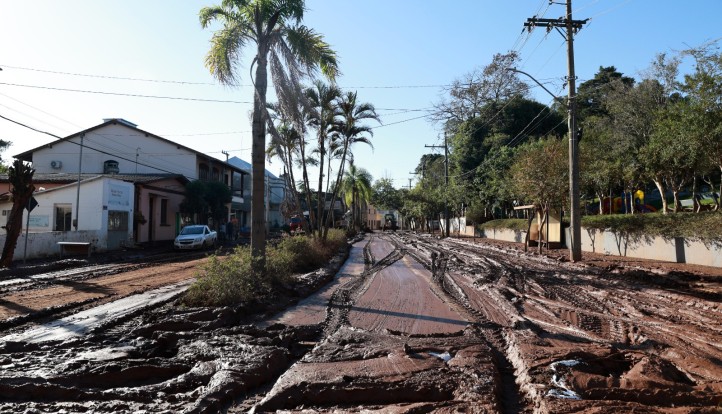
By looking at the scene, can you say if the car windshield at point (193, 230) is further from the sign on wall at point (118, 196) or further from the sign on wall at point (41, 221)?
the sign on wall at point (41, 221)

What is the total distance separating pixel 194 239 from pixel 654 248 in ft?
77.1

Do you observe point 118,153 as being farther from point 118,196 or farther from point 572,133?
point 572,133

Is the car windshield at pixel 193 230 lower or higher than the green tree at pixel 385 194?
lower

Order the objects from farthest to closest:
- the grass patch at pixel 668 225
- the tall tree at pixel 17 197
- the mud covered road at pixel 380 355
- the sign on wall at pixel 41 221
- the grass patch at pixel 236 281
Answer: the sign on wall at pixel 41 221
the tall tree at pixel 17 197
the grass patch at pixel 668 225
the grass patch at pixel 236 281
the mud covered road at pixel 380 355

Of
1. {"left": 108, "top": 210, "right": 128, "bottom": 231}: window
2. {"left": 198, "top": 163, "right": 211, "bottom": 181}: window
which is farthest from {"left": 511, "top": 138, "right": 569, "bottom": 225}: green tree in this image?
{"left": 198, "top": 163, "right": 211, "bottom": 181}: window

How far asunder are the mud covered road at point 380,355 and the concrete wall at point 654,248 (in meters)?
5.07

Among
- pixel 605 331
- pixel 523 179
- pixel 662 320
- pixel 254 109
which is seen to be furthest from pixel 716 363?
pixel 523 179

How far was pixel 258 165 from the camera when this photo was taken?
1266 cm

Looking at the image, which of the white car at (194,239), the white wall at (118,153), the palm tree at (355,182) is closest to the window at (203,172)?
the white wall at (118,153)

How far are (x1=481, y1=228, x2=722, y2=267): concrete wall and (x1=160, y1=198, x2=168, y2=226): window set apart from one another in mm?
29369

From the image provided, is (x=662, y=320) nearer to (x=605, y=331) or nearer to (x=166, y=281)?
(x=605, y=331)

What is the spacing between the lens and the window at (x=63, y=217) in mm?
29720

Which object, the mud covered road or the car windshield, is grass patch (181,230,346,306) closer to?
the mud covered road

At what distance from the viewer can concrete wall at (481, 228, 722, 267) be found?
53.6ft
